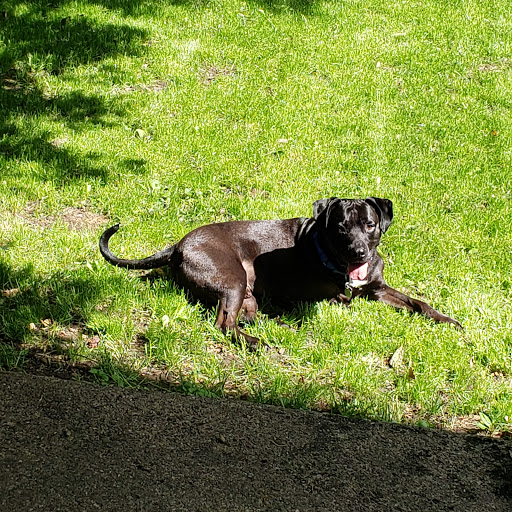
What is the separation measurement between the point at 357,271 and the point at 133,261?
1.66 meters

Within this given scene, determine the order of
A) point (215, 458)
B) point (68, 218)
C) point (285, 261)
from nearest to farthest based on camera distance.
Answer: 1. point (215, 458)
2. point (285, 261)
3. point (68, 218)

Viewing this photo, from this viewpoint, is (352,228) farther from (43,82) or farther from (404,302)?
(43,82)

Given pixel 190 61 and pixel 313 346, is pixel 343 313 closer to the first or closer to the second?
pixel 313 346

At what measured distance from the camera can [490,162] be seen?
7438 millimetres

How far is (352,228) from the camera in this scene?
5.12 meters

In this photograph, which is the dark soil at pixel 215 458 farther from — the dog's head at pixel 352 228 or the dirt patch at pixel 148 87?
the dirt patch at pixel 148 87

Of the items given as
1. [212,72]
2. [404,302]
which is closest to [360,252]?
[404,302]

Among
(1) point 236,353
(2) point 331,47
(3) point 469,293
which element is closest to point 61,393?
(1) point 236,353

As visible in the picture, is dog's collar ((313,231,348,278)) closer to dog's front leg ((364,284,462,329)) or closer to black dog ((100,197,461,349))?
black dog ((100,197,461,349))

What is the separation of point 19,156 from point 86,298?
2.63m

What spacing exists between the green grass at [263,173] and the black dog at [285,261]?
0.16m

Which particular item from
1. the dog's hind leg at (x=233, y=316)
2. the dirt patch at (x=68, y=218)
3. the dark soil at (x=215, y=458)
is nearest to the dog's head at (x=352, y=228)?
the dog's hind leg at (x=233, y=316)

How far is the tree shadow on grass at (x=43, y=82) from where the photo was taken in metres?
7.04

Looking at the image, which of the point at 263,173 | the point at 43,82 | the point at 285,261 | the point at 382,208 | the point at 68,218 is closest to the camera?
the point at 382,208
